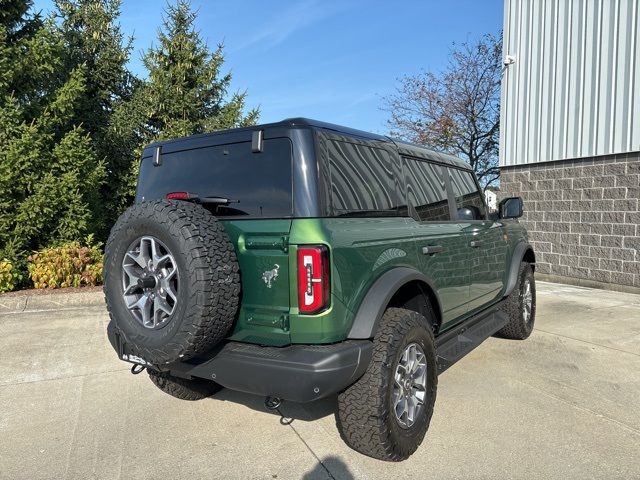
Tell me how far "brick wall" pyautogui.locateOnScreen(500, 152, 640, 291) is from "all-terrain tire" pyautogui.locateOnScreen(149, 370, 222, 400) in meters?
7.57

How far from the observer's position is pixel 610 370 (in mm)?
4367

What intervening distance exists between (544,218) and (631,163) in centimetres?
205

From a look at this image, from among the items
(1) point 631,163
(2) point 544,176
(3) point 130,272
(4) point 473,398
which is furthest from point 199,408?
(2) point 544,176

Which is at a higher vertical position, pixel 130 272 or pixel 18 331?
pixel 130 272

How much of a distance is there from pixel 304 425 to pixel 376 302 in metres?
1.21

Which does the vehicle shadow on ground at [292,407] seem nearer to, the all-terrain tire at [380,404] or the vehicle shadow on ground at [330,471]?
the vehicle shadow on ground at [330,471]

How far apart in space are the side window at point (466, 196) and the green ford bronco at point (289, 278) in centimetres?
113

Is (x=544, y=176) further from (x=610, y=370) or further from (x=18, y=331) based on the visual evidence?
(x=18, y=331)

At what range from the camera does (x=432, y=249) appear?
332 cm

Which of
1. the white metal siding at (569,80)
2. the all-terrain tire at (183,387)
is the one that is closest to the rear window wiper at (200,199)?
the all-terrain tire at (183,387)

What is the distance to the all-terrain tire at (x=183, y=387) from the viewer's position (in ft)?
11.8

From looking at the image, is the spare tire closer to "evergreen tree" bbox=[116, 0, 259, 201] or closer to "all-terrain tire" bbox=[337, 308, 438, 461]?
"all-terrain tire" bbox=[337, 308, 438, 461]

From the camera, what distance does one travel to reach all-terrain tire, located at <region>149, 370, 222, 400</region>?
142 inches

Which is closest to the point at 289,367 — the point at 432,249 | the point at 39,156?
the point at 432,249
